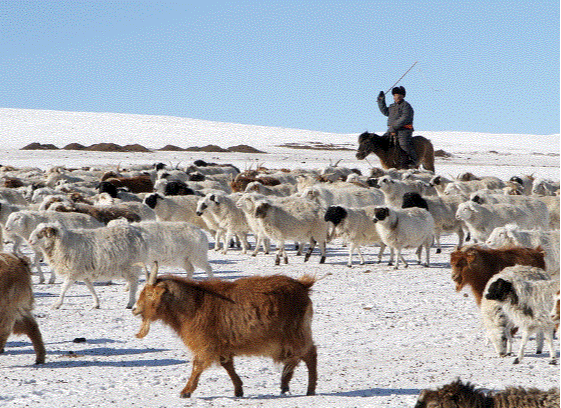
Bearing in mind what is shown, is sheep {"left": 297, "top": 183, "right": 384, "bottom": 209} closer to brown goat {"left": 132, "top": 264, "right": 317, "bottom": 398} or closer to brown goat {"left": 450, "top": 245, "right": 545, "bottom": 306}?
brown goat {"left": 450, "top": 245, "right": 545, "bottom": 306}

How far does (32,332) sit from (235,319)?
237 cm

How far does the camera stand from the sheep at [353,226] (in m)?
14.2

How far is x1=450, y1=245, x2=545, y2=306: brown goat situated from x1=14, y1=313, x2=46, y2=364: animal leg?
4094mm

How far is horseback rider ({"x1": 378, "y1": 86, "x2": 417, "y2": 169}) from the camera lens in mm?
21703

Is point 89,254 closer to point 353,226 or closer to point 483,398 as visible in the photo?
point 353,226

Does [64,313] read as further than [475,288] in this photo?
Yes

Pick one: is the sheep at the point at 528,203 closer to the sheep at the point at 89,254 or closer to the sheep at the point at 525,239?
the sheep at the point at 525,239

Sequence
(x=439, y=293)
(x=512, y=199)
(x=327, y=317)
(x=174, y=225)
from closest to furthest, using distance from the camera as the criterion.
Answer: (x=327, y=317), (x=439, y=293), (x=174, y=225), (x=512, y=199)

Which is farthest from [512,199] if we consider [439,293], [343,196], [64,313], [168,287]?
[168,287]

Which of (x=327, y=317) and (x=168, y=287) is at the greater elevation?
(x=168, y=287)

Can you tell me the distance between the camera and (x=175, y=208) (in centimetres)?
1683

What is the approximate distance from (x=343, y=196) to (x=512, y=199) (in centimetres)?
380

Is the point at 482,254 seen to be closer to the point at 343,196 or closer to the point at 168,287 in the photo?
the point at 168,287

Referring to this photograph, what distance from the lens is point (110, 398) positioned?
643 cm
